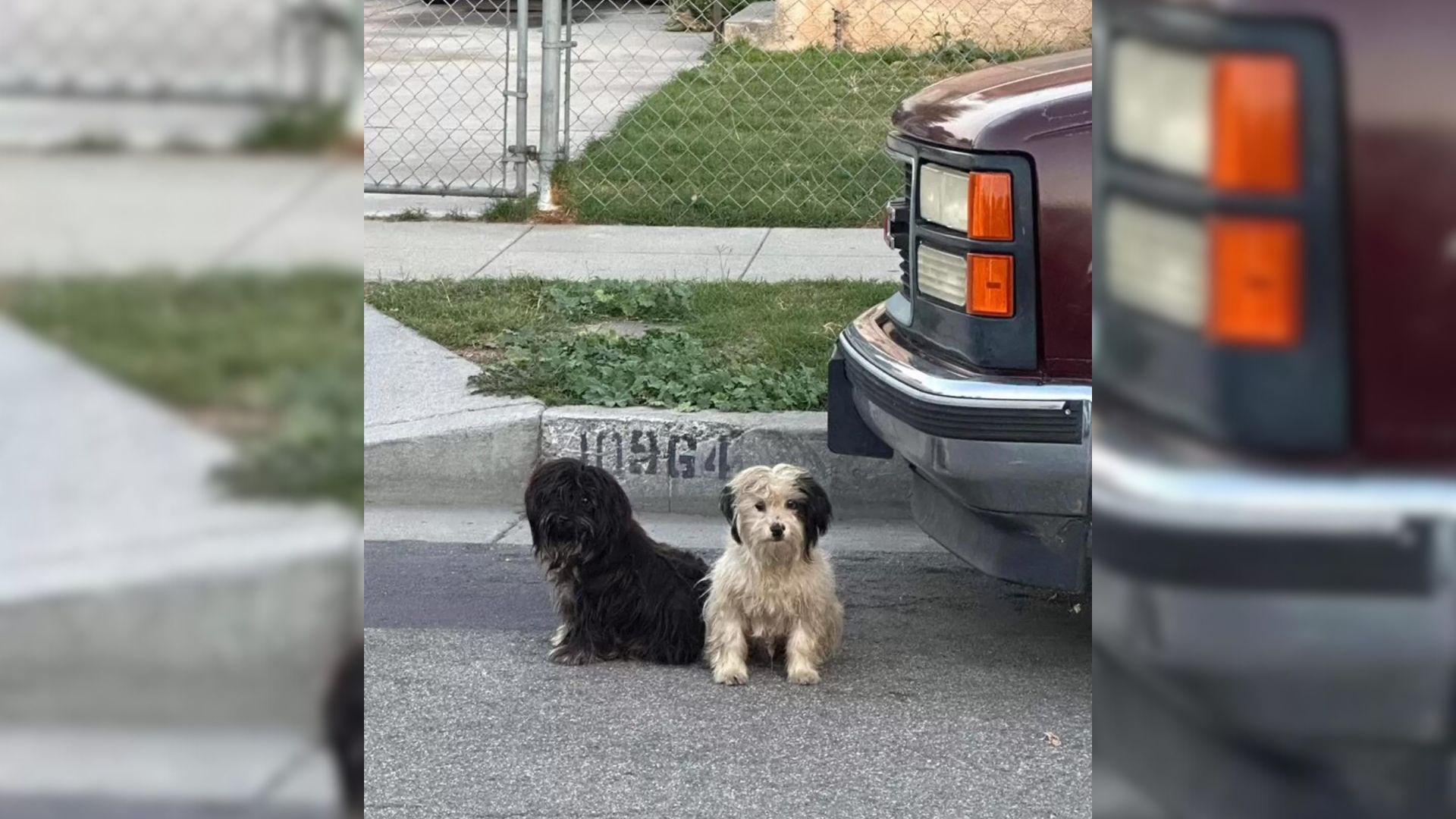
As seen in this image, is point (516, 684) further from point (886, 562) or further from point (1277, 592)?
point (1277, 592)

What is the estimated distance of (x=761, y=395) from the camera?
576cm

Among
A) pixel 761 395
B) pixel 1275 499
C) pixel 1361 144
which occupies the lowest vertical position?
pixel 761 395

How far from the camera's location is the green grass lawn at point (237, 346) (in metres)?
0.71

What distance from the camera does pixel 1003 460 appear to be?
3842 mm

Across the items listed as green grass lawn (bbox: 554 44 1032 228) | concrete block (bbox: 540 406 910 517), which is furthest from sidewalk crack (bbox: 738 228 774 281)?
concrete block (bbox: 540 406 910 517)

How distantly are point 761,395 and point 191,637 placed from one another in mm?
4995

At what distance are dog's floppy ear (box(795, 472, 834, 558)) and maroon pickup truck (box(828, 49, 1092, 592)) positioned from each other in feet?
0.79

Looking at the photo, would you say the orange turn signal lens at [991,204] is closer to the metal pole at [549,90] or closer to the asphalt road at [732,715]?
the asphalt road at [732,715]

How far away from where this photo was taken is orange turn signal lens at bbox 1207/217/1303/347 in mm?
633

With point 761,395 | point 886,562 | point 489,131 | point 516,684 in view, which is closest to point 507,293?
point 761,395

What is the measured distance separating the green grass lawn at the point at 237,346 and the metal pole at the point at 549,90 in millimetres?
8016

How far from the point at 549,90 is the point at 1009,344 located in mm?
5274

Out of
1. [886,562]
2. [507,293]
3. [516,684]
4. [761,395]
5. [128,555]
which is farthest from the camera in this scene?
[507,293]

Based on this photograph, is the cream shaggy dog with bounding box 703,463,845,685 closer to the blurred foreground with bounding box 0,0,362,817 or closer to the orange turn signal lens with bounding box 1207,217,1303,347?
the blurred foreground with bounding box 0,0,362,817
